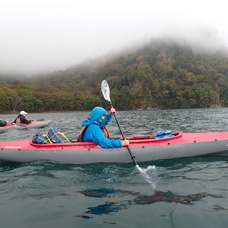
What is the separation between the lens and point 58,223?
4.04 metres

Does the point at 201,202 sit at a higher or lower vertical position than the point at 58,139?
lower

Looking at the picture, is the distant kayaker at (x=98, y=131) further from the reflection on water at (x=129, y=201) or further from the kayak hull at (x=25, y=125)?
the kayak hull at (x=25, y=125)

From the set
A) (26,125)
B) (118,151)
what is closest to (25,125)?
(26,125)

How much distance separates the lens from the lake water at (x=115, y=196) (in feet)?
13.3

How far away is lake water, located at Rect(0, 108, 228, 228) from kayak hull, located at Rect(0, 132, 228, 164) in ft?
0.99

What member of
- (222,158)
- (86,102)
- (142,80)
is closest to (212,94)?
(142,80)

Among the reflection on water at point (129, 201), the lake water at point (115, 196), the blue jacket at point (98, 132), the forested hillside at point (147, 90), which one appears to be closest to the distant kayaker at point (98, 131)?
the blue jacket at point (98, 132)

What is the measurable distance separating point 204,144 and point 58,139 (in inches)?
191

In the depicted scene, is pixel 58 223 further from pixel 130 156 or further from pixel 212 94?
pixel 212 94

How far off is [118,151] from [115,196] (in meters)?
2.55

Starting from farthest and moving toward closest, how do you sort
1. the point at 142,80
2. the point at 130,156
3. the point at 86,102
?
the point at 142,80, the point at 86,102, the point at 130,156

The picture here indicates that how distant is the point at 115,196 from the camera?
4992 mm

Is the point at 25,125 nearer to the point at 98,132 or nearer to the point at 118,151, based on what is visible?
the point at 98,132

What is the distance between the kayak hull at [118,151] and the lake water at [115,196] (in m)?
0.30
